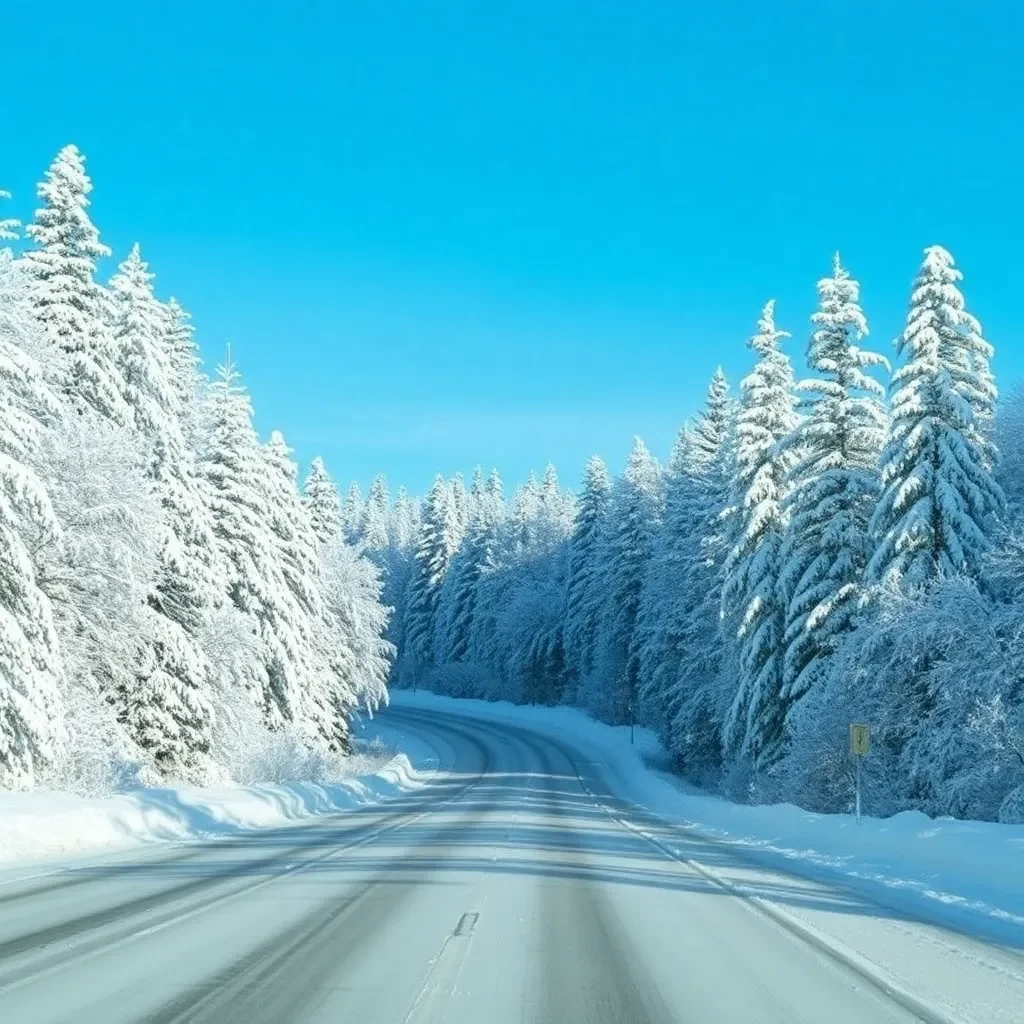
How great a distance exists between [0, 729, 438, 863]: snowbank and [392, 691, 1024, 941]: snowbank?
10.7 metres

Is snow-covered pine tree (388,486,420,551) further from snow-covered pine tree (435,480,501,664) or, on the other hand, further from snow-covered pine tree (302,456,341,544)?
snow-covered pine tree (302,456,341,544)

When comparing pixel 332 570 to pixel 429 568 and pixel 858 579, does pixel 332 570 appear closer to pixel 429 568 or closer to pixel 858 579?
pixel 858 579

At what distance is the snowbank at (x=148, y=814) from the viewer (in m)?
14.2

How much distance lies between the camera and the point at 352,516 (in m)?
144

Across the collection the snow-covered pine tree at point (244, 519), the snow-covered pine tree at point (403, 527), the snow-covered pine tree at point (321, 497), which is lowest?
the snow-covered pine tree at point (244, 519)

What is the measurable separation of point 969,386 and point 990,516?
145 inches

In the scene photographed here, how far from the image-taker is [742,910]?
10461mm

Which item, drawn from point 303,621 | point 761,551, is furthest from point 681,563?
point 303,621

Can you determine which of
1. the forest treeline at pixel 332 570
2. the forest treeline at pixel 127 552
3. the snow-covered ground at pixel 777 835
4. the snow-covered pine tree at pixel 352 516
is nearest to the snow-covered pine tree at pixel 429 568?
the snow-covered pine tree at pixel 352 516

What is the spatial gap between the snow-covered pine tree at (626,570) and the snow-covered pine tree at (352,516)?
67.6 metres

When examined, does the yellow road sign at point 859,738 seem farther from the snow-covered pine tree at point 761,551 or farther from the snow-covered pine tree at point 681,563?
the snow-covered pine tree at point 681,563

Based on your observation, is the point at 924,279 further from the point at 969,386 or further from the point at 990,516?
the point at 990,516

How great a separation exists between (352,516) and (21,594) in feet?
418

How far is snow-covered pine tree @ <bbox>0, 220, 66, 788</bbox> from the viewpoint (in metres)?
16.3
